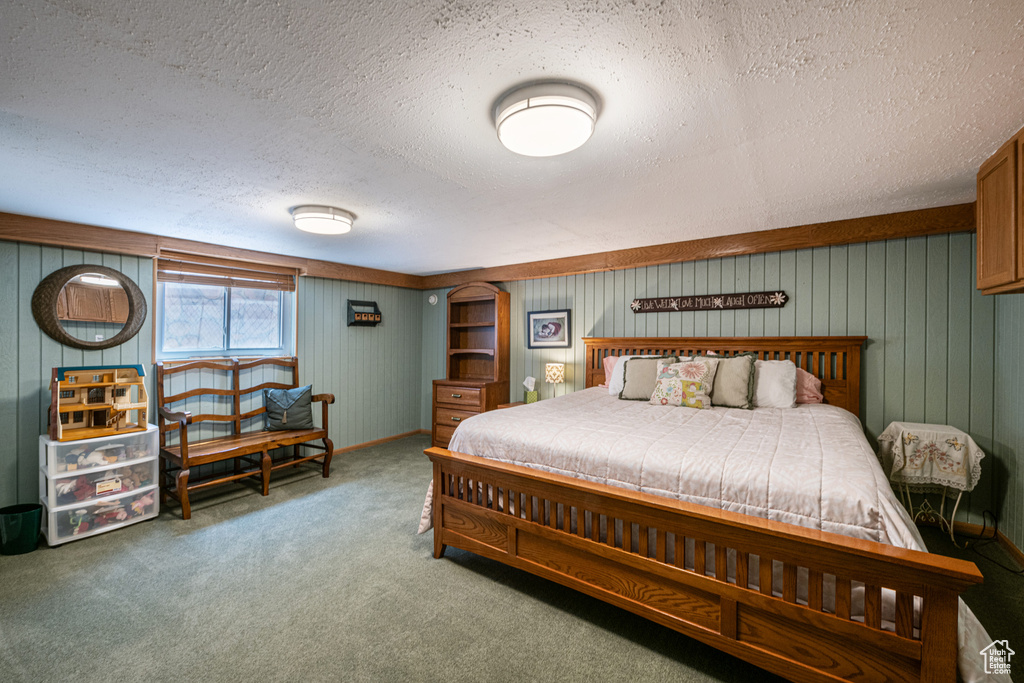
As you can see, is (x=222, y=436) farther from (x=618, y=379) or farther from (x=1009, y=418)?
(x=1009, y=418)

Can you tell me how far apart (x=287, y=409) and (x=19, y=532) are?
5.82 ft

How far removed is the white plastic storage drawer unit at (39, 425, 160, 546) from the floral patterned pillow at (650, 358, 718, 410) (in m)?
3.74

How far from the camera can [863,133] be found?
177 centimetres

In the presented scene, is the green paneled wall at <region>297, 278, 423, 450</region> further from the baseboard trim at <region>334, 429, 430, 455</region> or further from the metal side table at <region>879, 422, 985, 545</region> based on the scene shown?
the metal side table at <region>879, 422, 985, 545</region>

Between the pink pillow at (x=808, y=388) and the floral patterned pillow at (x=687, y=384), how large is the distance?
66 centimetres

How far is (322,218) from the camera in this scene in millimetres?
2740

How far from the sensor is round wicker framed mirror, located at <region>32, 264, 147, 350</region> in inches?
118

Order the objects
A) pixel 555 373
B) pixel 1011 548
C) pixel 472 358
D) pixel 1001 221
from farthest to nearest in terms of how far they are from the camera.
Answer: pixel 472 358, pixel 555 373, pixel 1011 548, pixel 1001 221

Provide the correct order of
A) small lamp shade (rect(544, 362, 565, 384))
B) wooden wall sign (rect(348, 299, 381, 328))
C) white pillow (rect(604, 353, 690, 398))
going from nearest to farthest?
white pillow (rect(604, 353, 690, 398)) → small lamp shade (rect(544, 362, 565, 384)) → wooden wall sign (rect(348, 299, 381, 328))

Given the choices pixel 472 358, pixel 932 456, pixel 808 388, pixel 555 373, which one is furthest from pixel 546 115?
pixel 472 358

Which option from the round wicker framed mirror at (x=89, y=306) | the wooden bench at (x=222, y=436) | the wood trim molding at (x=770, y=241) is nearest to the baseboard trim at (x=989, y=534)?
the wood trim molding at (x=770, y=241)

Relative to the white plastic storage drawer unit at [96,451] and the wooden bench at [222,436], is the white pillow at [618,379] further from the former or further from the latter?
the white plastic storage drawer unit at [96,451]

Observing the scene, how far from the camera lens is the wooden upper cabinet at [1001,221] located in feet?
5.58

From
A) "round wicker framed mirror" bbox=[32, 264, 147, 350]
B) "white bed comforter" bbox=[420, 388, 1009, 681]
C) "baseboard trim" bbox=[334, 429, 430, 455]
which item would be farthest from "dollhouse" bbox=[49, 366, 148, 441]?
"white bed comforter" bbox=[420, 388, 1009, 681]
